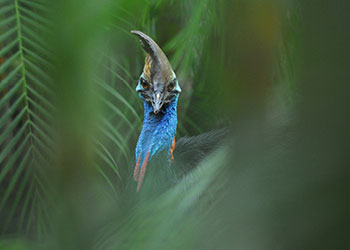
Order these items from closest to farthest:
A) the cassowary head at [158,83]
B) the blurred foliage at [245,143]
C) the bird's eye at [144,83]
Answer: the blurred foliage at [245,143] → the cassowary head at [158,83] → the bird's eye at [144,83]

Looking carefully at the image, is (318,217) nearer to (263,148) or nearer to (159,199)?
(263,148)

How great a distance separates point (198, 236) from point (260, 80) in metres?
0.13

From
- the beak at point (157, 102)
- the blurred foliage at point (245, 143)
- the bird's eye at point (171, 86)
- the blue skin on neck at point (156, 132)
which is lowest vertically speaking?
the blurred foliage at point (245, 143)

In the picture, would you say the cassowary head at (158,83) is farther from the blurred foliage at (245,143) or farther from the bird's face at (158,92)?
the blurred foliage at (245,143)

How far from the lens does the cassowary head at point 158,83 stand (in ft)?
4.12

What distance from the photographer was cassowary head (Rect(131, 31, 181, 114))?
1256 mm

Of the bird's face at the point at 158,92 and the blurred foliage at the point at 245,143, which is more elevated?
the bird's face at the point at 158,92

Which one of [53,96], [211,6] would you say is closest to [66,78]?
[53,96]

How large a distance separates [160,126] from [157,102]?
104 mm

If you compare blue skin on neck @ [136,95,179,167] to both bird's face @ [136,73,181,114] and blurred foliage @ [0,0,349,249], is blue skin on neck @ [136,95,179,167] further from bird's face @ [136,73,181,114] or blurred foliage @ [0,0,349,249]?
blurred foliage @ [0,0,349,249]

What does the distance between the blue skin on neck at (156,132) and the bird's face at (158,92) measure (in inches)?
1.0

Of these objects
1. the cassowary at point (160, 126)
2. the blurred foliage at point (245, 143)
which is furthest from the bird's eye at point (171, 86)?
the blurred foliage at point (245, 143)

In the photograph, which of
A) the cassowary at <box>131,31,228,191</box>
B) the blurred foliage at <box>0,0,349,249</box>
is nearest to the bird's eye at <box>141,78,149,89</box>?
the cassowary at <box>131,31,228,191</box>

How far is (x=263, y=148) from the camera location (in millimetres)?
255
